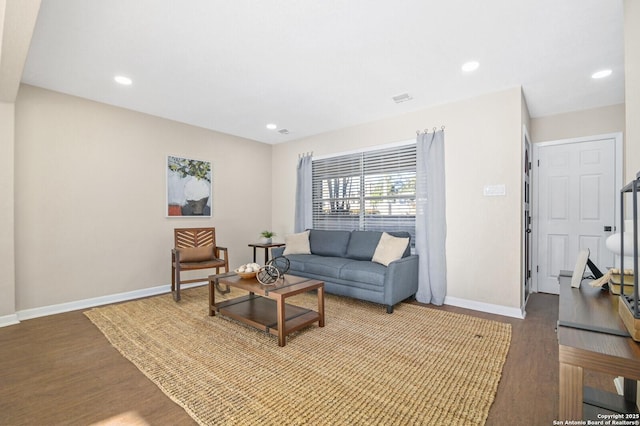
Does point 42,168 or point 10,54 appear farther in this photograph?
point 42,168

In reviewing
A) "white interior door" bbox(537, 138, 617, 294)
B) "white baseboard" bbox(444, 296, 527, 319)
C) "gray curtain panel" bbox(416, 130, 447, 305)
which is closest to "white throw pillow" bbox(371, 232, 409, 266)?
"gray curtain panel" bbox(416, 130, 447, 305)

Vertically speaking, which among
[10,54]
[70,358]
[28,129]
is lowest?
[70,358]

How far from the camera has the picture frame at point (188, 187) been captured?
4.42 m

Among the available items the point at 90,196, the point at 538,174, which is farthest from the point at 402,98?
the point at 90,196

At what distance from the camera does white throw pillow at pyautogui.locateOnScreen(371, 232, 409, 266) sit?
3631 mm

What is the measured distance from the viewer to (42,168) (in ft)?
11.0

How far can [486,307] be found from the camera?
3.45 meters

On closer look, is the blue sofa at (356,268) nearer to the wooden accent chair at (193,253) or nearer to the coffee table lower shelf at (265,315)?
the coffee table lower shelf at (265,315)

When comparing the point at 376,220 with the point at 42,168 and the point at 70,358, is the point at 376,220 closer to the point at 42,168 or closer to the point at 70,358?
the point at 70,358

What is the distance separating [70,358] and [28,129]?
2.54 meters

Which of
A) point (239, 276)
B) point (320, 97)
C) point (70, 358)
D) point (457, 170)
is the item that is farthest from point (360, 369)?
point (320, 97)

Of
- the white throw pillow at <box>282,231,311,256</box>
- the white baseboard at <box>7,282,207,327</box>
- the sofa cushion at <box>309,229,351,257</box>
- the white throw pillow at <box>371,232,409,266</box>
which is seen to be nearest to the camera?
the white baseboard at <box>7,282,207,327</box>

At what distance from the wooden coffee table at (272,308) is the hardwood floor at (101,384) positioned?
91cm

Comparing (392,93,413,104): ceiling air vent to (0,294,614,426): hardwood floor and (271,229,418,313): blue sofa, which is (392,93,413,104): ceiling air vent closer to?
(271,229,418,313): blue sofa
